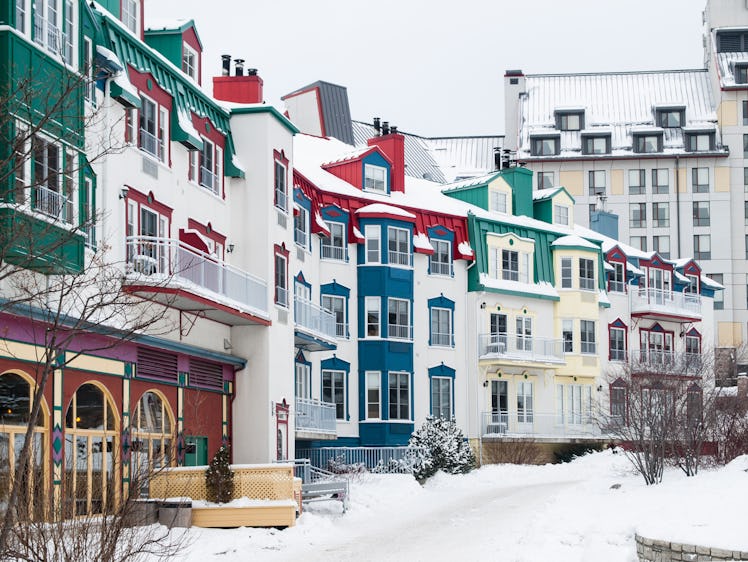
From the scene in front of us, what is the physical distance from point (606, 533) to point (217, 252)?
13.8 meters

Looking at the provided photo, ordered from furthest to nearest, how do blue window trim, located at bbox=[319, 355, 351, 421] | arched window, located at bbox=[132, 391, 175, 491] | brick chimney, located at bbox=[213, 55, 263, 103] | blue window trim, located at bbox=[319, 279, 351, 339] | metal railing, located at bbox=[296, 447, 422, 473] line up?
blue window trim, located at bbox=[319, 279, 351, 339] < blue window trim, located at bbox=[319, 355, 351, 421] < metal railing, located at bbox=[296, 447, 422, 473] < brick chimney, located at bbox=[213, 55, 263, 103] < arched window, located at bbox=[132, 391, 175, 491]

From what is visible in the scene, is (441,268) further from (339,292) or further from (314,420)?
(314,420)

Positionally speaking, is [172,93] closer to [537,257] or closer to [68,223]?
[68,223]

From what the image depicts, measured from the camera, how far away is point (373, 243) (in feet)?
159

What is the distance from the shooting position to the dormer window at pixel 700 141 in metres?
85.4

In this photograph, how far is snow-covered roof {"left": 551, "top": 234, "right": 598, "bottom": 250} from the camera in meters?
56.5

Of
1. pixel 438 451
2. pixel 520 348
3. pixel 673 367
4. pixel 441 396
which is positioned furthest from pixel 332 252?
pixel 673 367

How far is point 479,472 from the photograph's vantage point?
152 feet

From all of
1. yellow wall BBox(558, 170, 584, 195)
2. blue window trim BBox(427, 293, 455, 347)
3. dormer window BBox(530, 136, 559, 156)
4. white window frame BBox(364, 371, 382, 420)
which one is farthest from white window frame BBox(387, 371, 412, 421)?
dormer window BBox(530, 136, 559, 156)

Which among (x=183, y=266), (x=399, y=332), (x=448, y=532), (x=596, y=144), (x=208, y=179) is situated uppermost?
(x=596, y=144)

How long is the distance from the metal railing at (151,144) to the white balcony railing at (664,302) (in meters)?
36.6

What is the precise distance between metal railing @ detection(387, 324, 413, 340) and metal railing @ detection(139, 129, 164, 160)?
19.9 metres

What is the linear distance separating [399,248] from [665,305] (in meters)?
19.9

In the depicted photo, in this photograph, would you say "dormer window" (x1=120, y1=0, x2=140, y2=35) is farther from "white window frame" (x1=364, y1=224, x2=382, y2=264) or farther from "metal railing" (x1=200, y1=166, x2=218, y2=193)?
"white window frame" (x1=364, y1=224, x2=382, y2=264)
